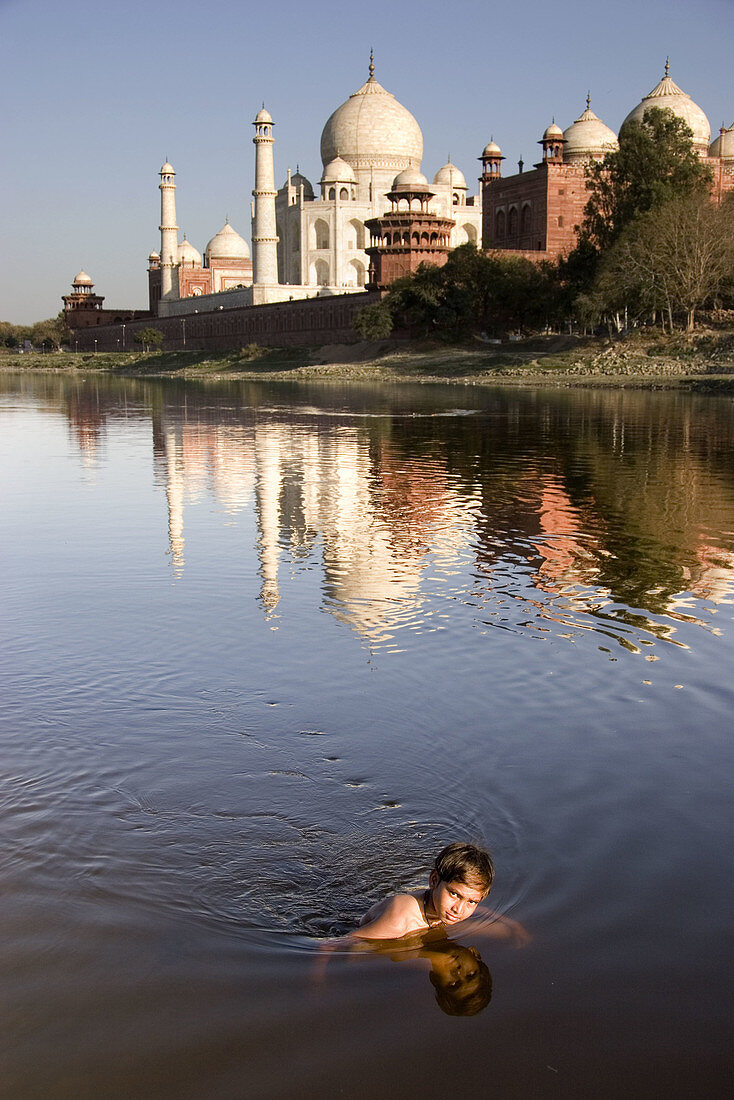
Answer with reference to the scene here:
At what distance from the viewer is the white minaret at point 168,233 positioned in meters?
72.8

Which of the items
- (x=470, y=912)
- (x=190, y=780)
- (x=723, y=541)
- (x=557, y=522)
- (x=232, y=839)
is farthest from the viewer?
(x=557, y=522)

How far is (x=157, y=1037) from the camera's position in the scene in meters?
2.75

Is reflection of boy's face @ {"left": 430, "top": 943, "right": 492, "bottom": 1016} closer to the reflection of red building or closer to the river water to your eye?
the river water

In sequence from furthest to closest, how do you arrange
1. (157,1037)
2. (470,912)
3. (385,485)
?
(385,485), (470,912), (157,1037)

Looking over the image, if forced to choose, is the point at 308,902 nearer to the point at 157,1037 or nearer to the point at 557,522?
the point at 157,1037

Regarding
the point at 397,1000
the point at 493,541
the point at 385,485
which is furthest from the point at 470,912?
the point at 385,485

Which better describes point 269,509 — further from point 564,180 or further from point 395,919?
point 564,180

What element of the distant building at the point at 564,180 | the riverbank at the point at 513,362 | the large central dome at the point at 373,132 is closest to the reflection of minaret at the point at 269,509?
the riverbank at the point at 513,362

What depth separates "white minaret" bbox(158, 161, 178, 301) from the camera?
2864 inches

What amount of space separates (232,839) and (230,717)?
115cm

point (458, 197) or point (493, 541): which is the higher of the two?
point (458, 197)

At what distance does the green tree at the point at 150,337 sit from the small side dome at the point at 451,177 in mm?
20387

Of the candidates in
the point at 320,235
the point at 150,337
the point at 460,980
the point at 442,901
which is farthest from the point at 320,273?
the point at 460,980

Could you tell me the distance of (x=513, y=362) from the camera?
124ft
